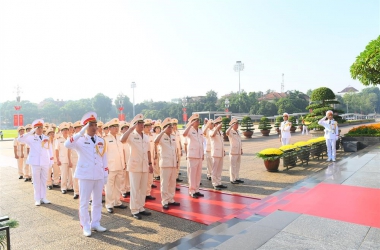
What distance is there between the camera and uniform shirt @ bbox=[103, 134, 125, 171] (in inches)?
218

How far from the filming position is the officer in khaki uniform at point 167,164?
5.34 m

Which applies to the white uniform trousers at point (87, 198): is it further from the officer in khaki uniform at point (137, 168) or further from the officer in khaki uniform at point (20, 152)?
the officer in khaki uniform at point (20, 152)

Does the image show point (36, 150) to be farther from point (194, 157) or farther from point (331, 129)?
point (331, 129)

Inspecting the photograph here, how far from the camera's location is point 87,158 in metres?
4.19

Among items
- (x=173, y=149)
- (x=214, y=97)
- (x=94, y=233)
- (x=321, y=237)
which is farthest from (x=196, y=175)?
(x=214, y=97)

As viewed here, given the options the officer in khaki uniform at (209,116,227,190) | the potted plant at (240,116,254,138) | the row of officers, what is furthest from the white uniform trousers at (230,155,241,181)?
the potted plant at (240,116,254,138)

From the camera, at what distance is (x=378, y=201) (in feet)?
15.7

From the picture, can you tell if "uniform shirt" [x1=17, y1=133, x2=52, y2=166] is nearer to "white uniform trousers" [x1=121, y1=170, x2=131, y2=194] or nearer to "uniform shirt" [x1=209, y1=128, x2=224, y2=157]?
"white uniform trousers" [x1=121, y1=170, x2=131, y2=194]

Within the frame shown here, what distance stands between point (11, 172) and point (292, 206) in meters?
10.4

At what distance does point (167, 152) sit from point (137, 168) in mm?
761

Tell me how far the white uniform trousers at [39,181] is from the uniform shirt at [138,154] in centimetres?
244

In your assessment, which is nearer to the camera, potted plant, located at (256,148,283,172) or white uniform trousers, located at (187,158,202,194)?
white uniform trousers, located at (187,158,202,194)

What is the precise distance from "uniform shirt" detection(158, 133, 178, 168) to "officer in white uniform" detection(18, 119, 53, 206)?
278 cm

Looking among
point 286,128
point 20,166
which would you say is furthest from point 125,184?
point 286,128
